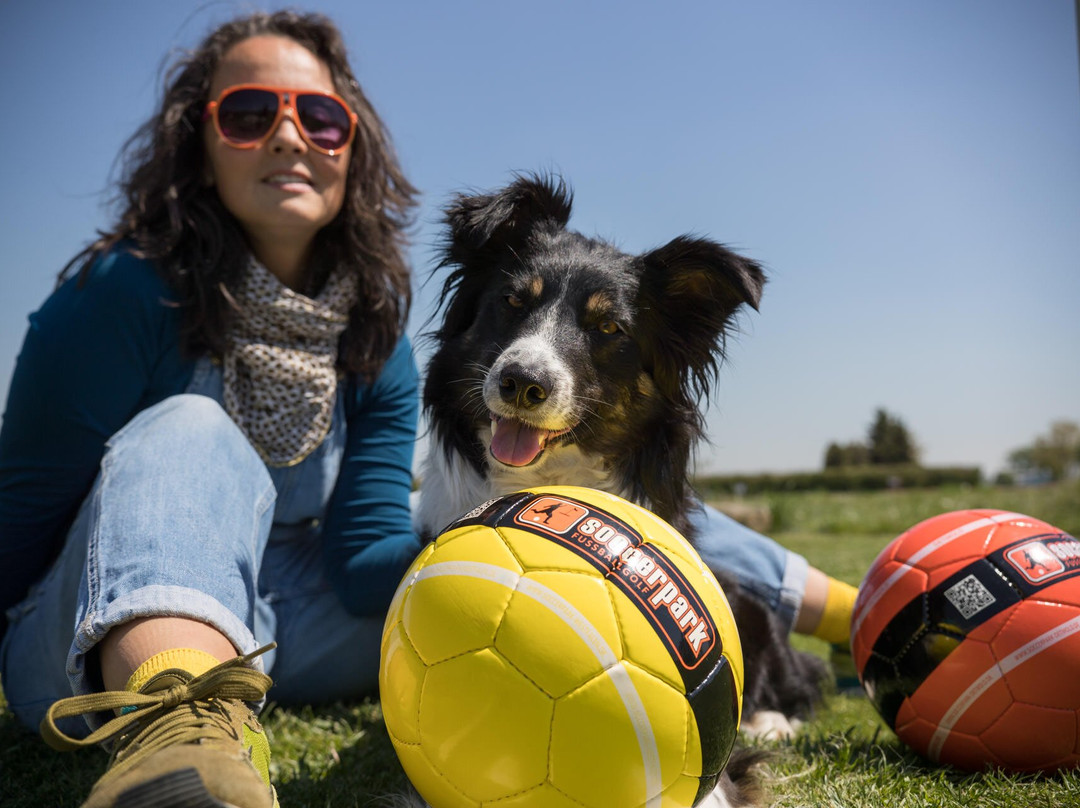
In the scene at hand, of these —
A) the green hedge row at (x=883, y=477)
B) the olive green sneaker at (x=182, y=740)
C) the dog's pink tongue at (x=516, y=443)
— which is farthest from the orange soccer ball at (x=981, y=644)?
the green hedge row at (x=883, y=477)

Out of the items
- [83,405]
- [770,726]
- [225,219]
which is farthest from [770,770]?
[225,219]

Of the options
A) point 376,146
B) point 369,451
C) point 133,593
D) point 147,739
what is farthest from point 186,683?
point 376,146

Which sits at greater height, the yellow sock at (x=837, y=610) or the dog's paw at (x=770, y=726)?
the yellow sock at (x=837, y=610)

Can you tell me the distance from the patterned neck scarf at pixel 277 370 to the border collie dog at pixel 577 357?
0.45 meters

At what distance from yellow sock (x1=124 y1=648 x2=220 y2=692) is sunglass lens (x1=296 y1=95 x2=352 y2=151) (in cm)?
206

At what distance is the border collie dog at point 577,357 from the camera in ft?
8.88

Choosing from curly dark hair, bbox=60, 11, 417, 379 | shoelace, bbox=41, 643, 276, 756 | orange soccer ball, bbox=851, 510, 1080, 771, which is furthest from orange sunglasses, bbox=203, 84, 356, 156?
orange soccer ball, bbox=851, 510, 1080, 771

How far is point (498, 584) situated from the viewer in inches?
65.5

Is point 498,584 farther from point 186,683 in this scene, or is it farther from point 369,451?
point 369,451

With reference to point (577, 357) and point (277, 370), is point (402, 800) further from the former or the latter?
point (277, 370)

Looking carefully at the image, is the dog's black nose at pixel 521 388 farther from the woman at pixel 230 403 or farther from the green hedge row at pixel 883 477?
the green hedge row at pixel 883 477

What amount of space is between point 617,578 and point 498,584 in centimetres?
25

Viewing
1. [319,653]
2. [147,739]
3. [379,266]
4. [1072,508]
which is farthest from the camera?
[1072,508]

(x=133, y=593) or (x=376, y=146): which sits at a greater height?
(x=376, y=146)
